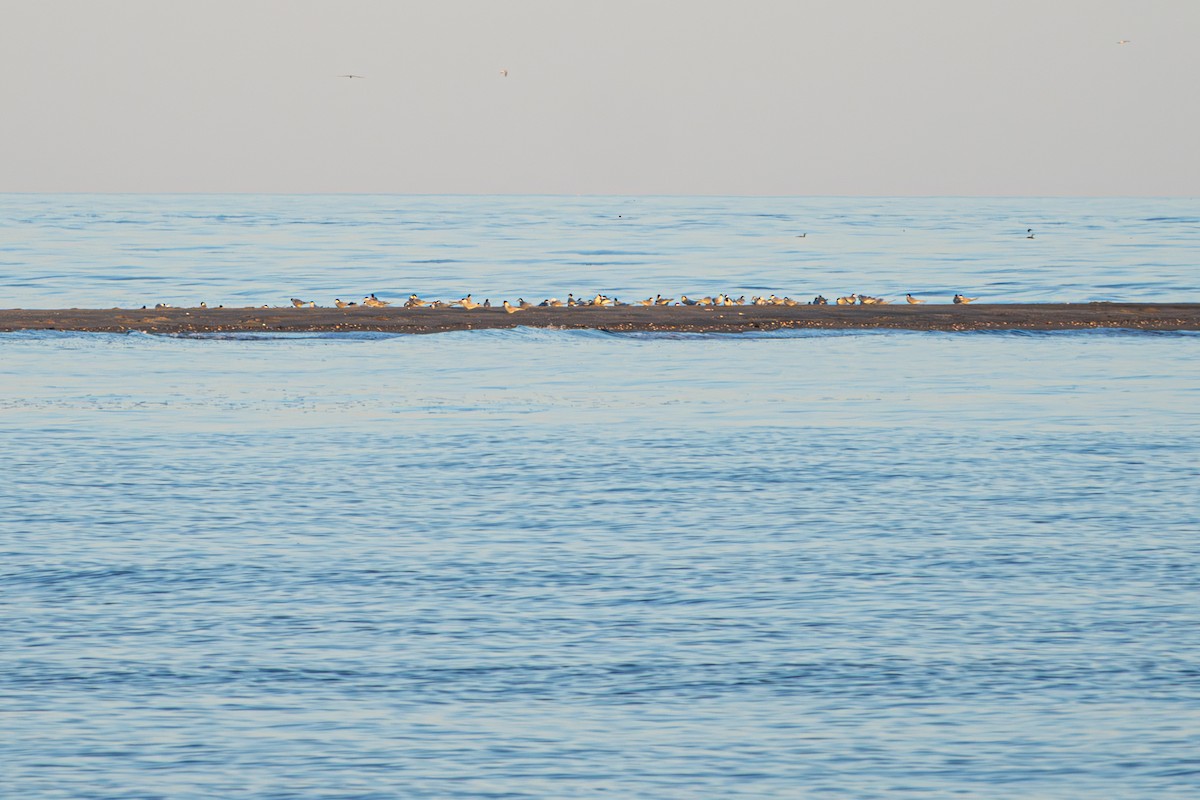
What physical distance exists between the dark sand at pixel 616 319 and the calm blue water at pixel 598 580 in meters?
6.79

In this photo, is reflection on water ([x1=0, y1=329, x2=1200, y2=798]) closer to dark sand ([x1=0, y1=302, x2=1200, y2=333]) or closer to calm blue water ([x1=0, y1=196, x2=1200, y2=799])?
calm blue water ([x1=0, y1=196, x2=1200, y2=799])

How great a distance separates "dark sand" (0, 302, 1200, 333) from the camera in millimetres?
42656

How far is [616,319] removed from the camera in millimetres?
44500

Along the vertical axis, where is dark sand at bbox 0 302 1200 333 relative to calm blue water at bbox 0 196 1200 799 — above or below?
above

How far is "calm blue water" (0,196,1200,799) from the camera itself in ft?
35.5

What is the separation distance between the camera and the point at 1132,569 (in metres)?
15.8

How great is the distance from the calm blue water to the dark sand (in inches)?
267

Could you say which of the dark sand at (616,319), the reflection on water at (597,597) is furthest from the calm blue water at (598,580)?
the dark sand at (616,319)

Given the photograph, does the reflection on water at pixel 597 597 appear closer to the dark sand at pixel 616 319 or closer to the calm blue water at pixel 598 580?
the calm blue water at pixel 598 580

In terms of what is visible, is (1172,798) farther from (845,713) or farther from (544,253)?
(544,253)

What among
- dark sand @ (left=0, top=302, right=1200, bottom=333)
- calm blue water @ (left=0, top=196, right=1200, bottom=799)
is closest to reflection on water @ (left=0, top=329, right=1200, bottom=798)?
calm blue water @ (left=0, top=196, right=1200, bottom=799)

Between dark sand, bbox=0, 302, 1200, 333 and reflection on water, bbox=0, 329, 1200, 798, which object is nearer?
reflection on water, bbox=0, 329, 1200, 798

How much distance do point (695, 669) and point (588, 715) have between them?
1327 millimetres

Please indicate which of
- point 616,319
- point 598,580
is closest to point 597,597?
point 598,580
